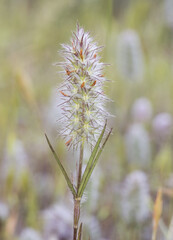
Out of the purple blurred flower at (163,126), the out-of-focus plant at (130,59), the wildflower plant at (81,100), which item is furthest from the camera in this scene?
the out-of-focus plant at (130,59)

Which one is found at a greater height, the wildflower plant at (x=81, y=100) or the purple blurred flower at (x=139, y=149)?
the purple blurred flower at (x=139, y=149)

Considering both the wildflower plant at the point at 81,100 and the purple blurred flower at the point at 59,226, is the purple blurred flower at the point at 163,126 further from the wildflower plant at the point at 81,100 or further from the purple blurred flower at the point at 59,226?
the wildflower plant at the point at 81,100

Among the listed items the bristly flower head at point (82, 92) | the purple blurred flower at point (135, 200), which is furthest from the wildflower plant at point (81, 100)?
the purple blurred flower at point (135, 200)

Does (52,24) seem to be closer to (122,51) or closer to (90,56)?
(122,51)

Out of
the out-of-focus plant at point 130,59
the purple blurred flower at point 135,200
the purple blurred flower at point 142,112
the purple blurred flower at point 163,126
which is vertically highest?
the out-of-focus plant at point 130,59

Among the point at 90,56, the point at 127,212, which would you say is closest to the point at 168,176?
the point at 127,212

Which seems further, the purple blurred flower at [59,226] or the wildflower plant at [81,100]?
the purple blurred flower at [59,226]
